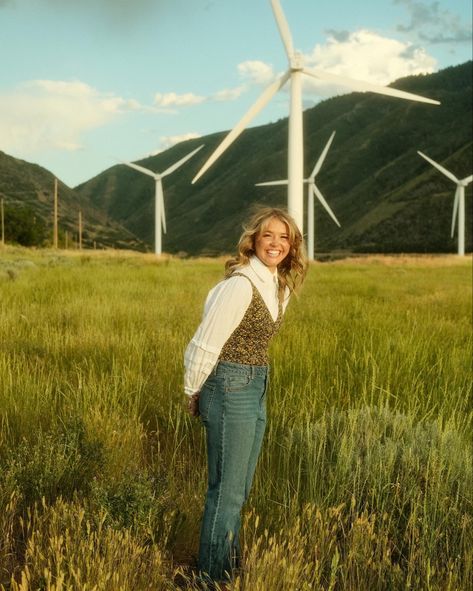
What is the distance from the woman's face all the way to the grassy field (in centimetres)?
110

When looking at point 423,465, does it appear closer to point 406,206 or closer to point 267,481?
point 267,481

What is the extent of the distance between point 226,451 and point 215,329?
0.53 metres

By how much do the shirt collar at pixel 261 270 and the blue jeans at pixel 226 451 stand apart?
39 cm

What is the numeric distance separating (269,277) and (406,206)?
5671 inches

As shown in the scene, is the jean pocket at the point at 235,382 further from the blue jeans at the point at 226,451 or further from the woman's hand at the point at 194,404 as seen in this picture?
the woman's hand at the point at 194,404

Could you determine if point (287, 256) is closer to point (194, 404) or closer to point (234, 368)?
point (234, 368)

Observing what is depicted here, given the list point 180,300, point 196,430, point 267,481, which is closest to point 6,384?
point 196,430

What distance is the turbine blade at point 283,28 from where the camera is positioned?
803 inches

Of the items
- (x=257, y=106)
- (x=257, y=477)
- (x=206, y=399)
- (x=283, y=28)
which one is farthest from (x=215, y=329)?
(x=283, y=28)

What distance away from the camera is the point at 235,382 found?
3.11m

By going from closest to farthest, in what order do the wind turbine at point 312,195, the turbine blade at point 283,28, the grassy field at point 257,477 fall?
the grassy field at point 257,477, the turbine blade at point 283,28, the wind turbine at point 312,195

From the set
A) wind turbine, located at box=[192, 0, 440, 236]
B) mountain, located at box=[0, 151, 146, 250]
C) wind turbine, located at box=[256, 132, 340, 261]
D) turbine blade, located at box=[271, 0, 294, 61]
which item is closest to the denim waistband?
wind turbine, located at box=[192, 0, 440, 236]

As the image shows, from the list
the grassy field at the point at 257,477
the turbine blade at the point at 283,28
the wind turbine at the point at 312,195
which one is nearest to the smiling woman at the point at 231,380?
the grassy field at the point at 257,477

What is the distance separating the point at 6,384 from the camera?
17.1ft
